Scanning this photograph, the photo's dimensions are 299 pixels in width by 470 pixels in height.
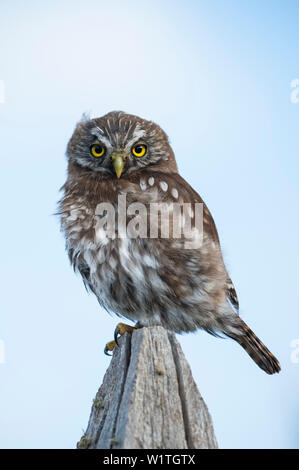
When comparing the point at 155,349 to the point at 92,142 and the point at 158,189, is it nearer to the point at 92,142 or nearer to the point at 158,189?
the point at 158,189

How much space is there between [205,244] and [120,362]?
2.02m

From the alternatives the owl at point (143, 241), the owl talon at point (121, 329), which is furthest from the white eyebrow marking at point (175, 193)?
the owl talon at point (121, 329)

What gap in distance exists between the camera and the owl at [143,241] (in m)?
Answer: 3.75

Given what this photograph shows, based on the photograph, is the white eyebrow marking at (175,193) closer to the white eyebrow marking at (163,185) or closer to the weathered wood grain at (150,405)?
the white eyebrow marking at (163,185)

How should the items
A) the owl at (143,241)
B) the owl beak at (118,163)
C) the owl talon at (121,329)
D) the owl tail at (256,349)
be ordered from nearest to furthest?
the owl talon at (121,329) < the owl at (143,241) < the owl beak at (118,163) < the owl tail at (256,349)

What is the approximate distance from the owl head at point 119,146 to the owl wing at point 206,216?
26cm

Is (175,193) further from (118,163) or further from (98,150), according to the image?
(98,150)

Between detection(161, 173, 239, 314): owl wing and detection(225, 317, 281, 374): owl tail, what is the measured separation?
18cm

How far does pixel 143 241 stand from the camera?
12.3 feet

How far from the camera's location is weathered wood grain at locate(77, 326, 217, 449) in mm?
1712

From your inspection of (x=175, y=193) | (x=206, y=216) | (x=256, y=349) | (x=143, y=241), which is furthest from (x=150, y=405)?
(x=256, y=349)

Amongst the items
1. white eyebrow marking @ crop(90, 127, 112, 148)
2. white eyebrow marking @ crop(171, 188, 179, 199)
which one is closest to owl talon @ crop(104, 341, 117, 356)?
white eyebrow marking @ crop(171, 188, 179, 199)
